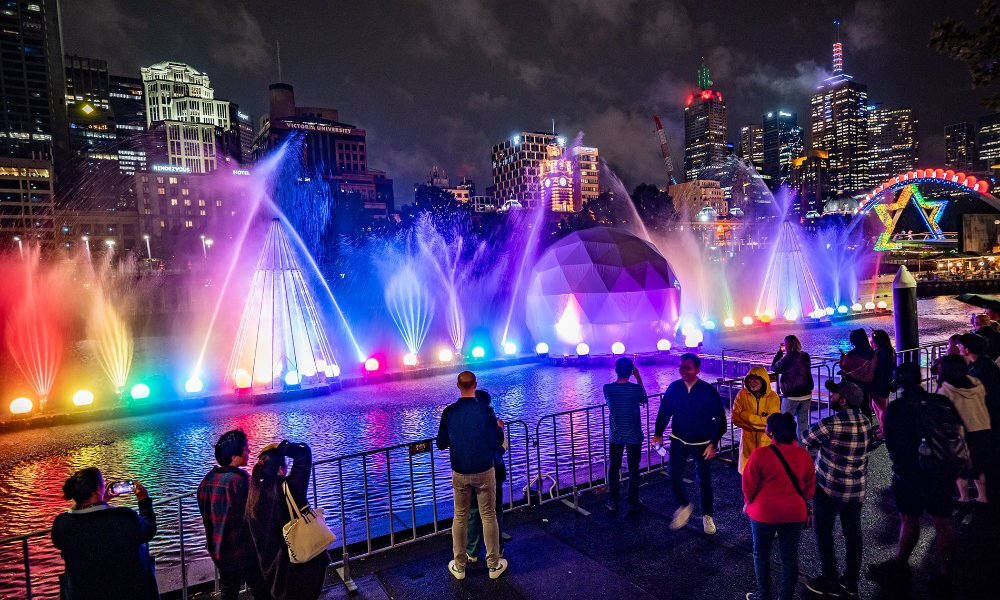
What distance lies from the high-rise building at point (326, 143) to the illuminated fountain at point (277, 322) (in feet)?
326

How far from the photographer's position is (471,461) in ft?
17.4

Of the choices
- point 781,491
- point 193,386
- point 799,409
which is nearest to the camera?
point 781,491

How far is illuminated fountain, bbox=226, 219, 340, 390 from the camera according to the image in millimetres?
17750

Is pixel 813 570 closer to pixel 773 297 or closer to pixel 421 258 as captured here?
pixel 773 297

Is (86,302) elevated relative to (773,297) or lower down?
elevated

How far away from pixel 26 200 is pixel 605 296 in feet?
325

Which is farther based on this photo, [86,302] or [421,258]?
[86,302]

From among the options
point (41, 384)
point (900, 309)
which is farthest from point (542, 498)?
point (41, 384)

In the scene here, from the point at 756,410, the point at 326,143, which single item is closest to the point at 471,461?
the point at 756,410

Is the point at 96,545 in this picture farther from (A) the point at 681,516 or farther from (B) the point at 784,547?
(A) the point at 681,516

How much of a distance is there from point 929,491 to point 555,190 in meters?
145

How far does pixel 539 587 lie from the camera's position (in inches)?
207

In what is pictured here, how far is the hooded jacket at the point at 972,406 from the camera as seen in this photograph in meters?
5.90

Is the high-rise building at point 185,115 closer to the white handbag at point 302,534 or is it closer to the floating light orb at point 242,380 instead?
the floating light orb at point 242,380
